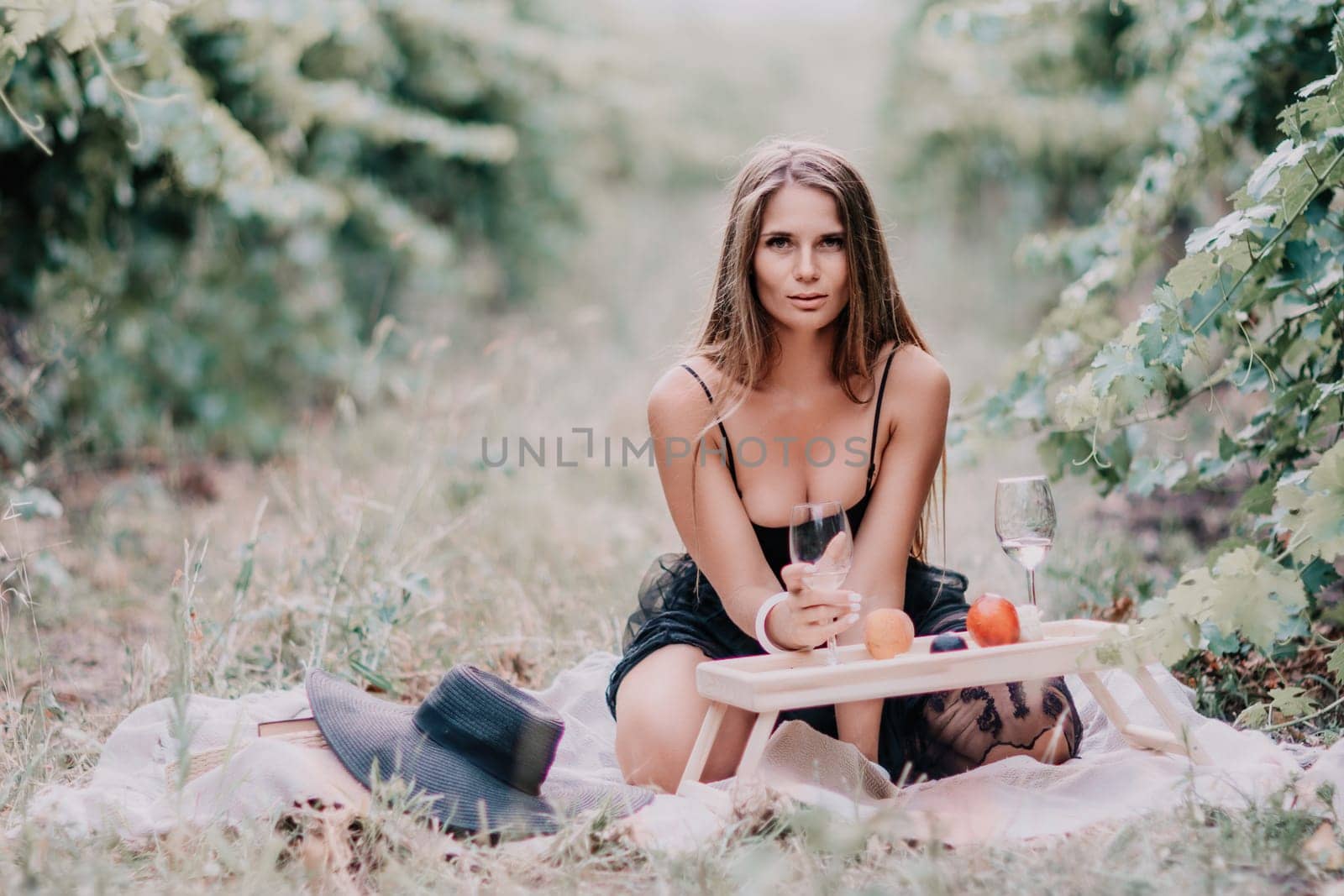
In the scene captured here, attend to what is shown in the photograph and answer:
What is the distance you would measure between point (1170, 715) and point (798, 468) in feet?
3.28

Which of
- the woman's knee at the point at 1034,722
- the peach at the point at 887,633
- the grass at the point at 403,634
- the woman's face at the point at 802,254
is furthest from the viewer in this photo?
the woman's face at the point at 802,254

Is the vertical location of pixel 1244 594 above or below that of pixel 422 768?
above

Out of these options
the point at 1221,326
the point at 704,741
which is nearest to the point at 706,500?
the point at 704,741

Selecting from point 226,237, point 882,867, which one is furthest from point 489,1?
point 882,867

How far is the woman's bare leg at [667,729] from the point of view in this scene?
8.96ft

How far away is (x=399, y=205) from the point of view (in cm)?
763

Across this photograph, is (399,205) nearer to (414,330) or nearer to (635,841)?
(414,330)

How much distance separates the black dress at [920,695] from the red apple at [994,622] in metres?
0.22

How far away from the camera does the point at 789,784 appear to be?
249 cm

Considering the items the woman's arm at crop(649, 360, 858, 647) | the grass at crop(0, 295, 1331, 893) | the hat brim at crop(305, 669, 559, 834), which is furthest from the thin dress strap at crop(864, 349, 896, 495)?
the hat brim at crop(305, 669, 559, 834)

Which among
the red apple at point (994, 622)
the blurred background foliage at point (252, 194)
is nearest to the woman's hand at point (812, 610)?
the red apple at point (994, 622)

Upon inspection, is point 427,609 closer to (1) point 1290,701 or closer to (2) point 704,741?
(2) point 704,741

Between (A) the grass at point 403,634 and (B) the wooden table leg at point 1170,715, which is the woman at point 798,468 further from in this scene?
(A) the grass at point 403,634

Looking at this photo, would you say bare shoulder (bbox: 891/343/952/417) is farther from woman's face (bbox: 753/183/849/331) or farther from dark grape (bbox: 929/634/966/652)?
dark grape (bbox: 929/634/966/652)
